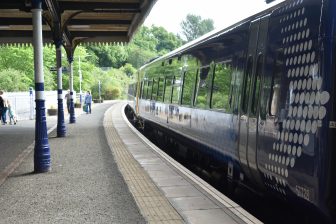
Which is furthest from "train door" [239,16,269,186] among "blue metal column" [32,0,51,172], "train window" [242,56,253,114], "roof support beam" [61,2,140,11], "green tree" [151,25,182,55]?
"green tree" [151,25,182,55]

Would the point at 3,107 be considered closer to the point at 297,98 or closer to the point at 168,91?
the point at 168,91

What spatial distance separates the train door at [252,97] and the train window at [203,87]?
207cm

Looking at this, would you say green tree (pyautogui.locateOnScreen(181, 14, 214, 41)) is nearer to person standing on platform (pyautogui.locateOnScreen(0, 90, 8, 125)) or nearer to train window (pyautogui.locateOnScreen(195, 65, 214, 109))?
person standing on platform (pyautogui.locateOnScreen(0, 90, 8, 125))

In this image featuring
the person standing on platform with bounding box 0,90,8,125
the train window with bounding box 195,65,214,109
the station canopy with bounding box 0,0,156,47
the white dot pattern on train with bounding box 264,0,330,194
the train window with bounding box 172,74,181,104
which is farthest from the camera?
the person standing on platform with bounding box 0,90,8,125

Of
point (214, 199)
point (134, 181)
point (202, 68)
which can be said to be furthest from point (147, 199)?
point (202, 68)

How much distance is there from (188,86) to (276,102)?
5.20 meters

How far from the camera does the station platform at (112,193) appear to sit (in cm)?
599

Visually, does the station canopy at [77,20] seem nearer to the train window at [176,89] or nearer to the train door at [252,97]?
the train window at [176,89]

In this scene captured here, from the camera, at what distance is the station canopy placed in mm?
13820

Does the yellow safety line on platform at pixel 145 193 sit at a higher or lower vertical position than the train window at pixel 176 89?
lower

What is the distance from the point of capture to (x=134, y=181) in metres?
8.34

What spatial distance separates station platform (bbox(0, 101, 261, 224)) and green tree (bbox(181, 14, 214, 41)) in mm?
159312

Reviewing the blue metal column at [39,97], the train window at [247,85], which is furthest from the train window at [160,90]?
the train window at [247,85]

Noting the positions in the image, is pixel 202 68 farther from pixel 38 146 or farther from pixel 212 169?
pixel 38 146
